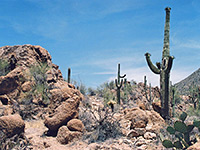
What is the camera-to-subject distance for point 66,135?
273 inches

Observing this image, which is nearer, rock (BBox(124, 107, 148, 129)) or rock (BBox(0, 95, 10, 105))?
rock (BBox(124, 107, 148, 129))

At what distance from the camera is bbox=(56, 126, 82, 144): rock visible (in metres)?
6.94

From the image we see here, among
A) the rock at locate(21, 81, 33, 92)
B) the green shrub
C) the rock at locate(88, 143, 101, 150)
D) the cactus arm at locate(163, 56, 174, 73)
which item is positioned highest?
the cactus arm at locate(163, 56, 174, 73)

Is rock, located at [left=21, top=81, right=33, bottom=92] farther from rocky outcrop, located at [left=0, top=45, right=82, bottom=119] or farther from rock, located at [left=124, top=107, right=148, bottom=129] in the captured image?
rock, located at [left=124, top=107, right=148, bottom=129]

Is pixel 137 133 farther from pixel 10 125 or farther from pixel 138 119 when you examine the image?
pixel 10 125

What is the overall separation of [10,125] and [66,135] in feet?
6.14

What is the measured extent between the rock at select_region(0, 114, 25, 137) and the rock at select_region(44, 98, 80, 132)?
4.07 feet

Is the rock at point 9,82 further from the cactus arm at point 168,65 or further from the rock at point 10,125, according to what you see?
the cactus arm at point 168,65

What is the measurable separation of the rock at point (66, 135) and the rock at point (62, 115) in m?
0.42

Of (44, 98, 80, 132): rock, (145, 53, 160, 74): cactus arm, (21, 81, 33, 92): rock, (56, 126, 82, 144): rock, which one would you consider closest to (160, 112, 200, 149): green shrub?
(56, 126, 82, 144): rock

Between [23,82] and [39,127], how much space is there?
19.6 ft

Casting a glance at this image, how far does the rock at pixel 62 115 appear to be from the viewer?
7.58 metres

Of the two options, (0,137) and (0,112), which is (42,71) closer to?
(0,112)

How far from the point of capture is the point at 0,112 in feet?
30.5
